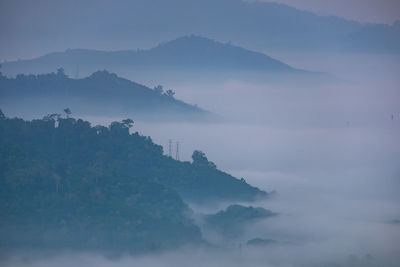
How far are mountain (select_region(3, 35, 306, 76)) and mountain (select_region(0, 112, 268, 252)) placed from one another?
2221cm

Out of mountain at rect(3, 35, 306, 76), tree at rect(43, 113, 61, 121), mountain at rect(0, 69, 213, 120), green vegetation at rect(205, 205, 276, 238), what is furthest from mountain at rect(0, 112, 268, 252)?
mountain at rect(3, 35, 306, 76)

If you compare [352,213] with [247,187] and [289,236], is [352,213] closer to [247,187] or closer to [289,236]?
[247,187]

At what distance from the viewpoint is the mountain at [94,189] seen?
3375 cm

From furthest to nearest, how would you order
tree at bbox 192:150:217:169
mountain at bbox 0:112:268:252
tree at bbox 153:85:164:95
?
1. tree at bbox 153:85:164:95
2. tree at bbox 192:150:217:169
3. mountain at bbox 0:112:268:252

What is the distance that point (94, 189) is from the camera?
35.5 meters

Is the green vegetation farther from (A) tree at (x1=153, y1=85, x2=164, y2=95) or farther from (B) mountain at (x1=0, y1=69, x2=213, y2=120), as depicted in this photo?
(A) tree at (x1=153, y1=85, x2=164, y2=95)

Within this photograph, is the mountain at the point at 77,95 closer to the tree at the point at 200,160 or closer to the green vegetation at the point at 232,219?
the tree at the point at 200,160

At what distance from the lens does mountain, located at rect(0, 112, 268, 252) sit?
111 feet

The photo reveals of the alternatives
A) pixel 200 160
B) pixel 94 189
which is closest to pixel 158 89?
pixel 200 160

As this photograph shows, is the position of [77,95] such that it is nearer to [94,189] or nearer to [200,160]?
[200,160]

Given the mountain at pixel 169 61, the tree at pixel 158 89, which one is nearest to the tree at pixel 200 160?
the tree at pixel 158 89

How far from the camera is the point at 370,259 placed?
119ft

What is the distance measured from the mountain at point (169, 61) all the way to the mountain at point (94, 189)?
22.2 metres

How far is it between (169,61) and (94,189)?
130 ft
